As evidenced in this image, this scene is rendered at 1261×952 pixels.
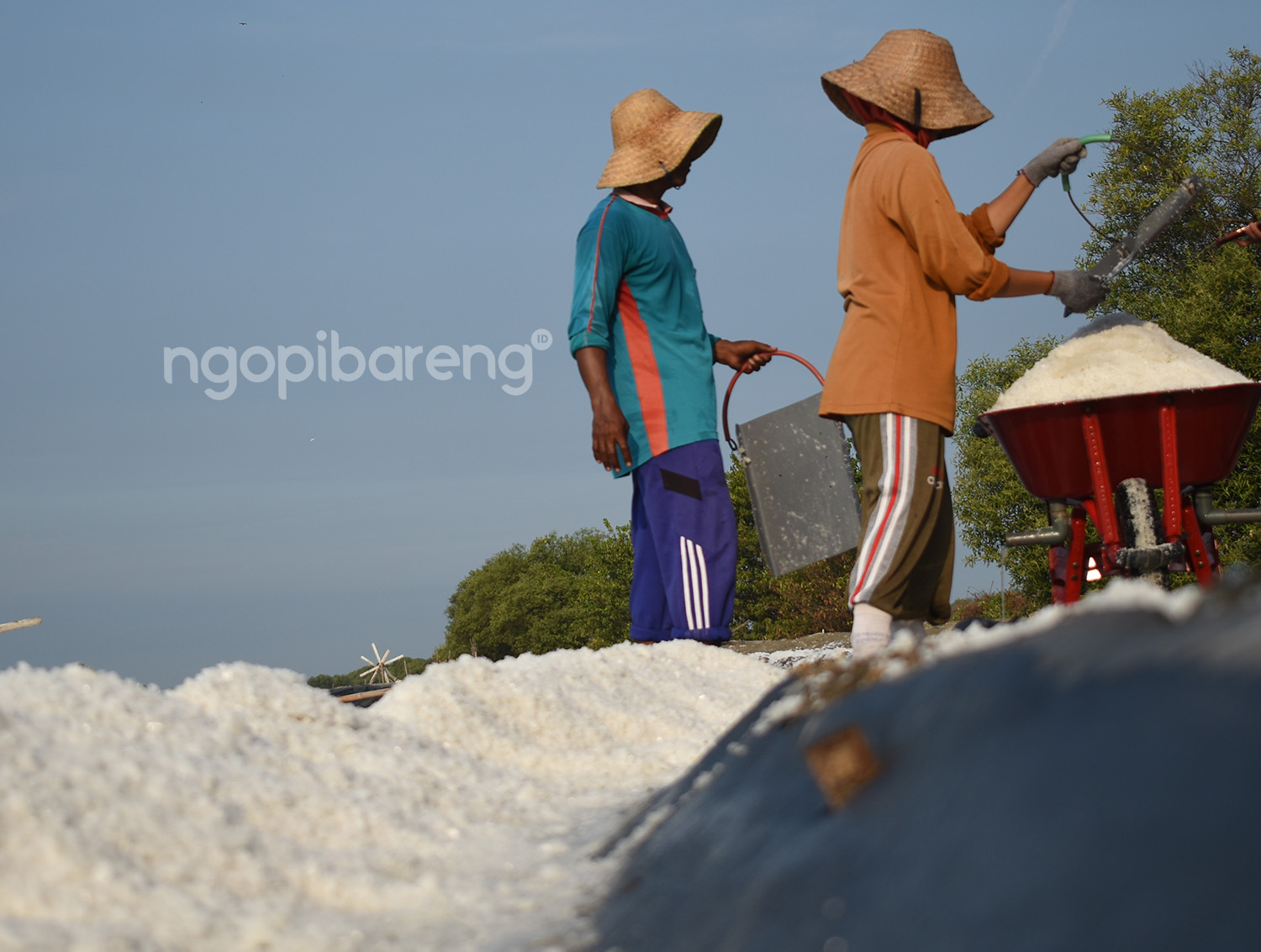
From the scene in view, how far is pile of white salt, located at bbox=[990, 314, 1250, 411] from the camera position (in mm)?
3508

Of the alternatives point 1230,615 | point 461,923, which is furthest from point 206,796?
point 1230,615

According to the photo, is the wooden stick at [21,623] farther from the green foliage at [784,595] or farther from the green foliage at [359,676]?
the green foliage at [784,595]

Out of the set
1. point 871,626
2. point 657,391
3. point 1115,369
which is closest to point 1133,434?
point 1115,369

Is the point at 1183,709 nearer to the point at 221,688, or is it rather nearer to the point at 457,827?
the point at 457,827

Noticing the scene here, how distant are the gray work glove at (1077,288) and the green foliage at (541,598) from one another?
687 inches

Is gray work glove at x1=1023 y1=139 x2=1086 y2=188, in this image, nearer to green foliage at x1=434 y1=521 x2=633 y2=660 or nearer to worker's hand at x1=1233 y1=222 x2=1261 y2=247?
worker's hand at x1=1233 y1=222 x2=1261 y2=247

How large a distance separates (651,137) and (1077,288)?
1744mm

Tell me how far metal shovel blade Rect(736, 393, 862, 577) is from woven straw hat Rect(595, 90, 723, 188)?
107 cm

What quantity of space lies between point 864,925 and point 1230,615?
1.37 feet

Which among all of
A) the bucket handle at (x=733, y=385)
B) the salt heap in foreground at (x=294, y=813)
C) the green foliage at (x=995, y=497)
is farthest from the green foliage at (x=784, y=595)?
the salt heap in foreground at (x=294, y=813)

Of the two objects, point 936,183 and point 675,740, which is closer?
point 675,740

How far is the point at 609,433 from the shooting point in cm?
379

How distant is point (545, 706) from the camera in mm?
2590

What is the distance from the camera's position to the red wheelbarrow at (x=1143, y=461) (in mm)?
3492
